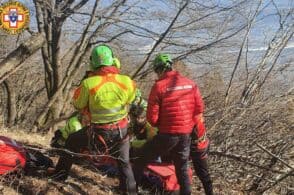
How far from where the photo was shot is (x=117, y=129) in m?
5.96

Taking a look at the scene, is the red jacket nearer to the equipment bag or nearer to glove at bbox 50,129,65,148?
the equipment bag

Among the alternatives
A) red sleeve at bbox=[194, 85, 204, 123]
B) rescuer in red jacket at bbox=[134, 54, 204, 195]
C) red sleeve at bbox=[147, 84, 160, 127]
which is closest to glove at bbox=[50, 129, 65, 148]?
rescuer in red jacket at bbox=[134, 54, 204, 195]

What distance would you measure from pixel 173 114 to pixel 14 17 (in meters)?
7.70

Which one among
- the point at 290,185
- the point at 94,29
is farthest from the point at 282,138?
the point at 94,29

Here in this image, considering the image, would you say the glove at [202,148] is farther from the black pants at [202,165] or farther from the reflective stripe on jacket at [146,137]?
the reflective stripe on jacket at [146,137]

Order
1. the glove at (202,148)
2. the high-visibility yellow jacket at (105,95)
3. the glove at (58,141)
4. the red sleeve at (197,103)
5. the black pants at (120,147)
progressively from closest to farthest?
1. the high-visibility yellow jacket at (105,95)
2. the black pants at (120,147)
3. the red sleeve at (197,103)
4. the glove at (202,148)
5. the glove at (58,141)

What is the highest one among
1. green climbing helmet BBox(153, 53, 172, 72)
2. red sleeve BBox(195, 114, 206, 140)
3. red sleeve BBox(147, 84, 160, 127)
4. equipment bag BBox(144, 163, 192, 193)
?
green climbing helmet BBox(153, 53, 172, 72)

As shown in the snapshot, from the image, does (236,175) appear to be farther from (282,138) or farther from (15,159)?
(15,159)

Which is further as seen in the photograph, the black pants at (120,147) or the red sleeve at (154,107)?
the red sleeve at (154,107)

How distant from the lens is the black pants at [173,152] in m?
6.29

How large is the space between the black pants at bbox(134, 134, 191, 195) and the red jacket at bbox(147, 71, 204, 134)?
9cm

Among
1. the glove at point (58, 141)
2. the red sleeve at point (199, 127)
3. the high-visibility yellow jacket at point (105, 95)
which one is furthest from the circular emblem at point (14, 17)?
the high-visibility yellow jacket at point (105, 95)

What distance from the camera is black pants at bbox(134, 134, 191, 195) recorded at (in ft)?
20.6

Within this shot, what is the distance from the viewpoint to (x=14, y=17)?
1285cm
